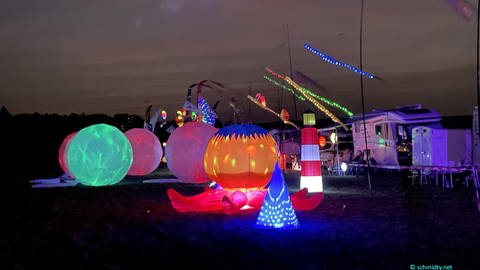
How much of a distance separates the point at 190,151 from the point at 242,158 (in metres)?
7.22

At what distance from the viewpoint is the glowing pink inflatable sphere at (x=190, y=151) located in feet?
58.6

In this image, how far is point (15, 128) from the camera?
2761 centimetres

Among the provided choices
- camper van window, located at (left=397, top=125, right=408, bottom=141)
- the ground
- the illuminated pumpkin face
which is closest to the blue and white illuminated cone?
Answer: the ground

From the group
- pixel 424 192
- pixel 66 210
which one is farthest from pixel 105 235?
pixel 424 192

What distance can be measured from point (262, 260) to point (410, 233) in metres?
3.01

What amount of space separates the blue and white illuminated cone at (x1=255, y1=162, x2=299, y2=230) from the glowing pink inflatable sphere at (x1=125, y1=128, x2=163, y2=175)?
45.5ft

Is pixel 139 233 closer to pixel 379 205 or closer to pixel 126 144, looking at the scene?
pixel 379 205

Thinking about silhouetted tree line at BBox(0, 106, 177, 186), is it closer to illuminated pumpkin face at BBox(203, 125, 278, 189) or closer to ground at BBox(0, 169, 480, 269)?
ground at BBox(0, 169, 480, 269)

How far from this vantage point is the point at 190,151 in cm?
1797

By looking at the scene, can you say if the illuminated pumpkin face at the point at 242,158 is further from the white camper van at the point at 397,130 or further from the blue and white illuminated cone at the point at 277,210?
the white camper van at the point at 397,130

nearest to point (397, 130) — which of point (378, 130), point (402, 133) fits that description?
point (402, 133)

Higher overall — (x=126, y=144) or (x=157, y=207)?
(x=126, y=144)

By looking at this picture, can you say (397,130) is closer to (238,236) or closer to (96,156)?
(96,156)

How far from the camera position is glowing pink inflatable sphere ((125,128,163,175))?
2255cm
